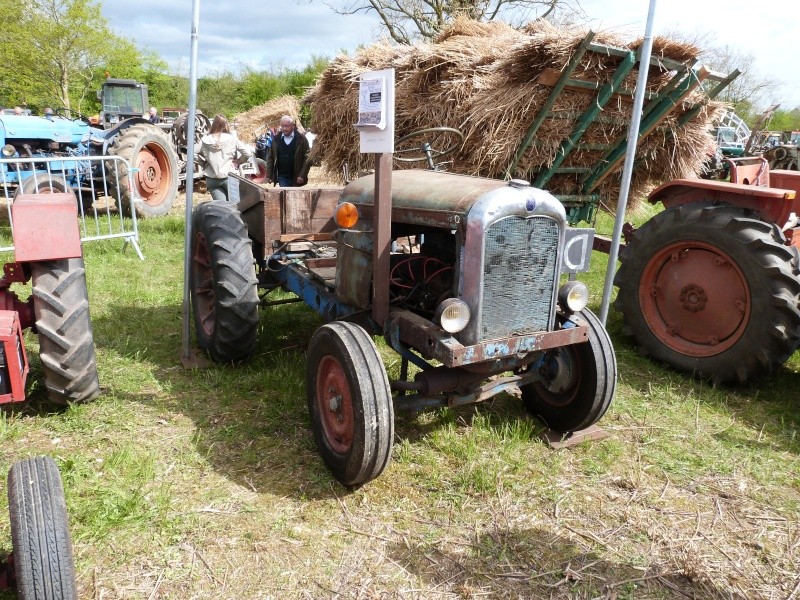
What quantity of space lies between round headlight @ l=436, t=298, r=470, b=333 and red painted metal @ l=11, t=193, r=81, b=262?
191 centimetres

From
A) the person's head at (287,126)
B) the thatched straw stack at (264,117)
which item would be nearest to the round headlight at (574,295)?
the person's head at (287,126)

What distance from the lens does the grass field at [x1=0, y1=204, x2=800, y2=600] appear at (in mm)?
2172

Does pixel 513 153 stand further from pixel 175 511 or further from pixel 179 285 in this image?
pixel 175 511

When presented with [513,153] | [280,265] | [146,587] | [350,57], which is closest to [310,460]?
Result: [146,587]

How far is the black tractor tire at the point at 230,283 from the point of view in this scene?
3.58 meters

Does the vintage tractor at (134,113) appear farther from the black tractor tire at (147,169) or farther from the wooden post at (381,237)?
the wooden post at (381,237)

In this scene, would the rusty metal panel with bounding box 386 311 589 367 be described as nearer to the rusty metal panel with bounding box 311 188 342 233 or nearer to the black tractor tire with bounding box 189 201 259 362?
the black tractor tire with bounding box 189 201 259 362

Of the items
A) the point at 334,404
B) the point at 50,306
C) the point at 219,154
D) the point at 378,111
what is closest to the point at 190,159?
the point at 50,306

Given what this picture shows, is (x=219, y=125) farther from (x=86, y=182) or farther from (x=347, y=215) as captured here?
(x=347, y=215)

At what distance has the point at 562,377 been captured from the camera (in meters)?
3.06

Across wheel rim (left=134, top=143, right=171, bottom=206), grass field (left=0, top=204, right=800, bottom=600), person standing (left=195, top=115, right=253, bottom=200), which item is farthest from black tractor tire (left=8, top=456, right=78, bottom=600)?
wheel rim (left=134, top=143, right=171, bottom=206)

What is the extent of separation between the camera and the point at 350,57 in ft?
21.5

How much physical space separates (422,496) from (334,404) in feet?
1.86

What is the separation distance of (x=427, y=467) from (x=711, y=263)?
2384 millimetres
